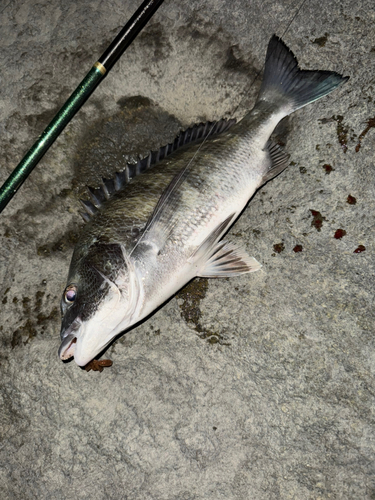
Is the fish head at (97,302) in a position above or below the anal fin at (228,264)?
below

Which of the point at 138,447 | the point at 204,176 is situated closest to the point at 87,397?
the point at 138,447

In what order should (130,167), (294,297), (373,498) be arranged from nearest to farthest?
(373,498), (294,297), (130,167)

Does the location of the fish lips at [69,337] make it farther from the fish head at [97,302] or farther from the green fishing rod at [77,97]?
the green fishing rod at [77,97]

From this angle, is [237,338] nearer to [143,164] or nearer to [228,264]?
[228,264]

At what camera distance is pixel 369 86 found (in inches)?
110

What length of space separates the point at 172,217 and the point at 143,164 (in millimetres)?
685

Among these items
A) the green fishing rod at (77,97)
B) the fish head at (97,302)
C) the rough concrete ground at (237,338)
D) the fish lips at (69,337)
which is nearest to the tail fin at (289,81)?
the rough concrete ground at (237,338)

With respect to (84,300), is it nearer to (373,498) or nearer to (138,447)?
(138,447)

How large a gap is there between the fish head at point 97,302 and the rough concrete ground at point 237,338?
383 mm

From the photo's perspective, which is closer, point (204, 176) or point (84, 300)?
point (84, 300)

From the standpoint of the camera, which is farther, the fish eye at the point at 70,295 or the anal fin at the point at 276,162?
A: the anal fin at the point at 276,162

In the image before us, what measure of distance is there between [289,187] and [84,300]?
170 cm

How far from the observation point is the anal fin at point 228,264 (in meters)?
2.68

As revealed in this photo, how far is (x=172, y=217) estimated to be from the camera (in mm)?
2588
